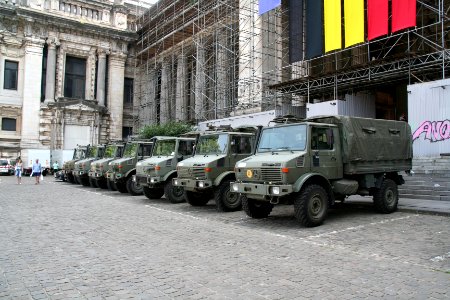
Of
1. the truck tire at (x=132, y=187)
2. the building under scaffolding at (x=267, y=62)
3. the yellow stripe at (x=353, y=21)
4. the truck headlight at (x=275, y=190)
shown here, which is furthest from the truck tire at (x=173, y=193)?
the yellow stripe at (x=353, y=21)

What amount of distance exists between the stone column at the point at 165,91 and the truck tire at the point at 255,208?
29.9 metres

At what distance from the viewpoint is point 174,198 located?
13.9 metres

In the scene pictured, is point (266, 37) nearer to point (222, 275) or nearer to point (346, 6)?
point (346, 6)

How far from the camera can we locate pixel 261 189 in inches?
356

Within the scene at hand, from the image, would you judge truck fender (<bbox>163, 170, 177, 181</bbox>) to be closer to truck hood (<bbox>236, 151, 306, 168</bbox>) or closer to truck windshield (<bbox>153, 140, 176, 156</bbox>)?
truck windshield (<bbox>153, 140, 176, 156</bbox>)

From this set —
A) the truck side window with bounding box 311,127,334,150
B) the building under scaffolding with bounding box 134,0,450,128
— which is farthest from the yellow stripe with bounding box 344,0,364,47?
the truck side window with bounding box 311,127,334,150

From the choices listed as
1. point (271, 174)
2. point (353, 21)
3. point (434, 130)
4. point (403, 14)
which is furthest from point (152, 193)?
point (403, 14)

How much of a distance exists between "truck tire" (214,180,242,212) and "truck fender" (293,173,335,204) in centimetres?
299

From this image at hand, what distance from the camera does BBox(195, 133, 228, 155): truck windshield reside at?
12.0 meters

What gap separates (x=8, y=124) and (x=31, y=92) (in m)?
3.62

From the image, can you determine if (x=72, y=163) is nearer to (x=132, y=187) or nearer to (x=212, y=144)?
(x=132, y=187)

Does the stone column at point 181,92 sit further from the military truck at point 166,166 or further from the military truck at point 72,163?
the military truck at point 166,166

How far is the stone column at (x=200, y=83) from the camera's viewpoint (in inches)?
1236

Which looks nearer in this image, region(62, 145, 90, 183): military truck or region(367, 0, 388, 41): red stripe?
region(367, 0, 388, 41): red stripe
